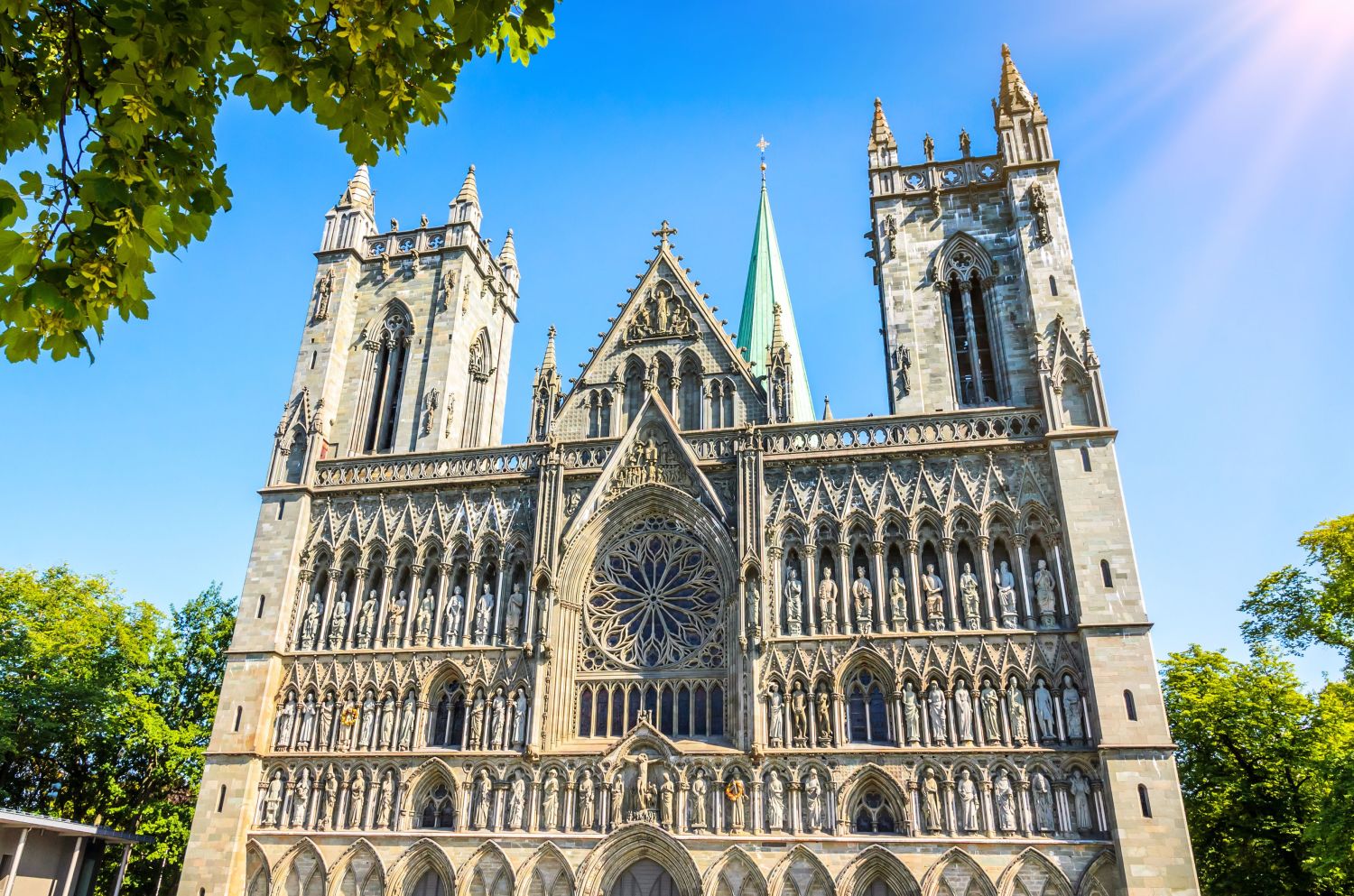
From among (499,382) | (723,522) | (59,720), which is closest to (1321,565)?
(723,522)

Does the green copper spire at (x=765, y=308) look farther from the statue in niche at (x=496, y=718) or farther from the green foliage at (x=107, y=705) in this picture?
the green foliage at (x=107, y=705)

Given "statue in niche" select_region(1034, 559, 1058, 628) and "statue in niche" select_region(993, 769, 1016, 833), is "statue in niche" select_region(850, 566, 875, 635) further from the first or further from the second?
"statue in niche" select_region(993, 769, 1016, 833)

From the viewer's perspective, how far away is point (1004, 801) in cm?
2017

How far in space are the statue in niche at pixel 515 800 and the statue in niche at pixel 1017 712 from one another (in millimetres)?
10920

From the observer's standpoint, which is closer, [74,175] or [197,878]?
[74,175]

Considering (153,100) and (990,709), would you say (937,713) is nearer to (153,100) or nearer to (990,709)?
(990,709)

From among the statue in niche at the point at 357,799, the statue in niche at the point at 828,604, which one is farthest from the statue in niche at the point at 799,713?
the statue in niche at the point at 357,799

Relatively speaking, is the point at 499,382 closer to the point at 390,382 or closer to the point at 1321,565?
the point at 390,382

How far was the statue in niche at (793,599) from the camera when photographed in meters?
23.0

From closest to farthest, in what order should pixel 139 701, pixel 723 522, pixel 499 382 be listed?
1. pixel 723 522
2. pixel 139 701
3. pixel 499 382

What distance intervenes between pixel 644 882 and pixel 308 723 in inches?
371

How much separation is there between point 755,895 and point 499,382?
2023cm

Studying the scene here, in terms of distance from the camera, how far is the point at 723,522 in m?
24.5

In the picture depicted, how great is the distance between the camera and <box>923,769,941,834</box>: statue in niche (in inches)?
798
